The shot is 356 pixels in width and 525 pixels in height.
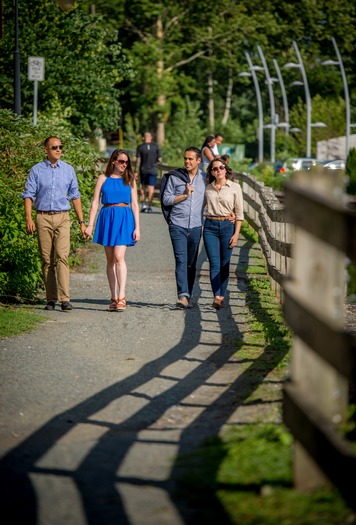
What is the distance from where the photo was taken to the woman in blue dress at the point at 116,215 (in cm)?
1297

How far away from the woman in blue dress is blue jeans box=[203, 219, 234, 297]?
2.48 ft

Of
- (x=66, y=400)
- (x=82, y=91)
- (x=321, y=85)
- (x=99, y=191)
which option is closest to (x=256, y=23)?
(x=321, y=85)

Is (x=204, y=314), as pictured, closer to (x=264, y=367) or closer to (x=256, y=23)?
(x=264, y=367)

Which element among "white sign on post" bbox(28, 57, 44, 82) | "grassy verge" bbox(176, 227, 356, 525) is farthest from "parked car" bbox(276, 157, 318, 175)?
"grassy verge" bbox(176, 227, 356, 525)

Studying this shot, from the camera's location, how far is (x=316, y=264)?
16.1ft

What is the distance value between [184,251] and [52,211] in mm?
1492

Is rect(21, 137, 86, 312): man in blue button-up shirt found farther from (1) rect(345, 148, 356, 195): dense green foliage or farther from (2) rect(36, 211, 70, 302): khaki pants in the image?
(1) rect(345, 148, 356, 195): dense green foliage

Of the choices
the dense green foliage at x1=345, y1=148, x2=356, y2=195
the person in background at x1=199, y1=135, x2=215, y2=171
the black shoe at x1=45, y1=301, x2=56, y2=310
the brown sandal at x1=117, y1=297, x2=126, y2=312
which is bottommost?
the black shoe at x1=45, y1=301, x2=56, y2=310

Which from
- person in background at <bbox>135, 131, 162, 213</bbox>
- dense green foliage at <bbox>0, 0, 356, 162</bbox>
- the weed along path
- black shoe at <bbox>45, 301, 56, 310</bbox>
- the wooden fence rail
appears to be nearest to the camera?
the wooden fence rail

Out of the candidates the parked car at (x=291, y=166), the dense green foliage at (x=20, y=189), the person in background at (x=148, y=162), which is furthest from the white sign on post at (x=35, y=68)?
the parked car at (x=291, y=166)

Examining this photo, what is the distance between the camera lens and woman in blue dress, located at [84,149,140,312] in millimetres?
12969

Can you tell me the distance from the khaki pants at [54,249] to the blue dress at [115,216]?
1.29 feet

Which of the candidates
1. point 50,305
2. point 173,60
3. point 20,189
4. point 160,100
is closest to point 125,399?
point 50,305

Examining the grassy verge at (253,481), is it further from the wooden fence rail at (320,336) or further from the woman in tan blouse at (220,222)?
the woman in tan blouse at (220,222)
